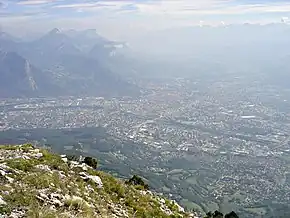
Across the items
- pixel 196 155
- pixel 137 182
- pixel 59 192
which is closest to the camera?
pixel 59 192

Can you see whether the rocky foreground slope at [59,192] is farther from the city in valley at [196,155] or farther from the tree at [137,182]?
the city in valley at [196,155]

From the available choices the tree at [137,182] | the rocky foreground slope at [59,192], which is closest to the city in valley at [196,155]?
the tree at [137,182]

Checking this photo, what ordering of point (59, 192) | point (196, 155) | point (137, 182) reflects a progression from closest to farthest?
point (59, 192) → point (137, 182) → point (196, 155)

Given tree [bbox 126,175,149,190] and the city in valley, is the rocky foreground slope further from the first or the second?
the city in valley

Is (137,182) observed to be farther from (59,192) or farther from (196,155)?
(196,155)

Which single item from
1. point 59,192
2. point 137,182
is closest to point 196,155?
point 137,182

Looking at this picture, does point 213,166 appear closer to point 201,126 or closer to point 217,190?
point 217,190

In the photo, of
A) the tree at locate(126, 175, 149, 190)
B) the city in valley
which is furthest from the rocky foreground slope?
the city in valley

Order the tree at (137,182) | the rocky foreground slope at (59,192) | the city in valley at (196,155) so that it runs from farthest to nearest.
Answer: the city in valley at (196,155)
the tree at (137,182)
the rocky foreground slope at (59,192)
